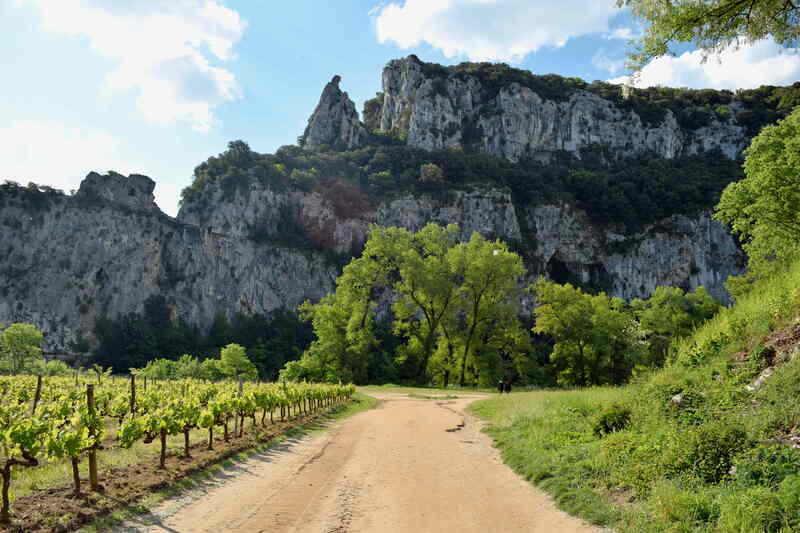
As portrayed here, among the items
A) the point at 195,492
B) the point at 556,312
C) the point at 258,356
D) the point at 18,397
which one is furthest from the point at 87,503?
the point at 258,356

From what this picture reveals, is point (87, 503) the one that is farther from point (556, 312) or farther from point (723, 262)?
point (723, 262)

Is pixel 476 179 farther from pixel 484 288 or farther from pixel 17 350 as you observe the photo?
pixel 17 350

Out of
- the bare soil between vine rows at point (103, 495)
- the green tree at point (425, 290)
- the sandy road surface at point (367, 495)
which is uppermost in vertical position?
the green tree at point (425, 290)

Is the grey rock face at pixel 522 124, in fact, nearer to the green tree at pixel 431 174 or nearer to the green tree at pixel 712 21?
the green tree at pixel 431 174

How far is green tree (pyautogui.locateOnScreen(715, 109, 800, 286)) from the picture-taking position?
18.5 metres

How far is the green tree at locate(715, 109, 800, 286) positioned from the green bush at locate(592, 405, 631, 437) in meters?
9.70

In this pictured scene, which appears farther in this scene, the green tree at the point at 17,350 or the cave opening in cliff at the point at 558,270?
the cave opening in cliff at the point at 558,270

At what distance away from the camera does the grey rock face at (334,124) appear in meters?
131

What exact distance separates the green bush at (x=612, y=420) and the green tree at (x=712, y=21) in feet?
22.9

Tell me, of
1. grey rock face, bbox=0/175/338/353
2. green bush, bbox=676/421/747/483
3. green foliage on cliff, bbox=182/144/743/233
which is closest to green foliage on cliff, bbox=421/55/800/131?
green foliage on cliff, bbox=182/144/743/233

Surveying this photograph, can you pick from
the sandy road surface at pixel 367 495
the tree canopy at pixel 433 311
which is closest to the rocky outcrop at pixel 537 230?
the tree canopy at pixel 433 311

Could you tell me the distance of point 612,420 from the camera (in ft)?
34.2

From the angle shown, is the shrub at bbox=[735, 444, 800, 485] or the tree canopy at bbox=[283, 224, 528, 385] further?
the tree canopy at bbox=[283, 224, 528, 385]

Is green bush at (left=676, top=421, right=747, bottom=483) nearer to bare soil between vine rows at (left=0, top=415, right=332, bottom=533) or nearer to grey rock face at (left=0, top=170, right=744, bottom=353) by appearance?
bare soil between vine rows at (left=0, top=415, right=332, bottom=533)
